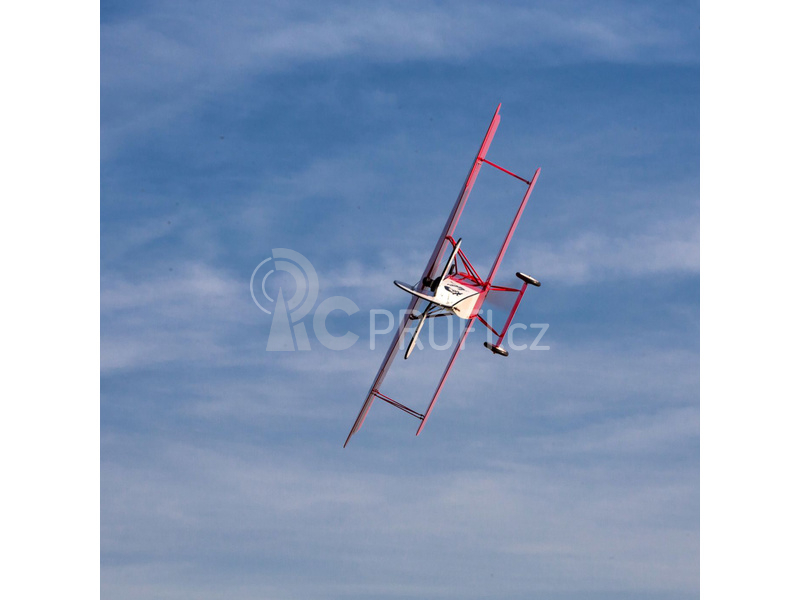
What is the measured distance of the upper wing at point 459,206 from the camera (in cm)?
5162

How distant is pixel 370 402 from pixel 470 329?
6.86 m

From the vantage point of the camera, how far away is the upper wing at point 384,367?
54000mm

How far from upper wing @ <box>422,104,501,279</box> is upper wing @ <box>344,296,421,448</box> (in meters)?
2.09

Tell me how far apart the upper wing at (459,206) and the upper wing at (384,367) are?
2.09 metres

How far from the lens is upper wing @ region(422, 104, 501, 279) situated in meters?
51.6

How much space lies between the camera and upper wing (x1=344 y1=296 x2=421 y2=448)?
177 ft

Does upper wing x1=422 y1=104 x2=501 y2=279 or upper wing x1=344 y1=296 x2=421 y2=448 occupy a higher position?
upper wing x1=422 y1=104 x2=501 y2=279

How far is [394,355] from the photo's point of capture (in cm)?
5603

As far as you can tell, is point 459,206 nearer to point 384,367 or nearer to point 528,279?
point 528,279

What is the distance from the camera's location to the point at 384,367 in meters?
56.2

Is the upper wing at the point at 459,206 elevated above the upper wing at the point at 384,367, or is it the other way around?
the upper wing at the point at 459,206
